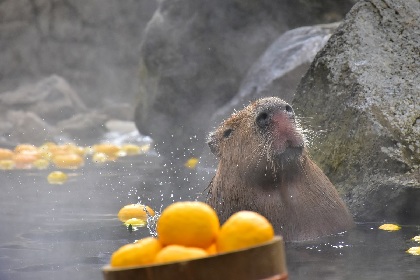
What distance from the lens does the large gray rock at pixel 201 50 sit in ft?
32.6

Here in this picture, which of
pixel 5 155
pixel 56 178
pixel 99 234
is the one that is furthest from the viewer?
pixel 5 155

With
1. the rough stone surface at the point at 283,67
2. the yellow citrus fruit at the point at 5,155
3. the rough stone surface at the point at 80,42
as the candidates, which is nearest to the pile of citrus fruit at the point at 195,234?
the rough stone surface at the point at 283,67

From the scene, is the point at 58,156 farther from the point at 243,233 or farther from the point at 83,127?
the point at 243,233

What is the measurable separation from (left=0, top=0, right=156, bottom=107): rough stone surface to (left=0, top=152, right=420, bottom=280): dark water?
8.69m

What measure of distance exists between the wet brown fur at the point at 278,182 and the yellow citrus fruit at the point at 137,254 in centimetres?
196

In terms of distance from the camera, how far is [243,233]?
250cm

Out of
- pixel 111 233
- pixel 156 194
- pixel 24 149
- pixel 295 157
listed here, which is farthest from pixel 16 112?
pixel 295 157

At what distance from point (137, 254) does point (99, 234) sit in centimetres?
281

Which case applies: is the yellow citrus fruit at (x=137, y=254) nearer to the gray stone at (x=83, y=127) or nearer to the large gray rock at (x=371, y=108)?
the large gray rock at (x=371, y=108)

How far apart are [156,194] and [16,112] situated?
7.78m

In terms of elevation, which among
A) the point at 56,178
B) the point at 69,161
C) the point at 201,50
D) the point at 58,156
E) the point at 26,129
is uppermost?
the point at 26,129

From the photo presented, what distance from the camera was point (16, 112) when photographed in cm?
1409

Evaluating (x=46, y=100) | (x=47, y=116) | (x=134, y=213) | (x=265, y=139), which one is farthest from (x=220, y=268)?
(x=46, y=100)

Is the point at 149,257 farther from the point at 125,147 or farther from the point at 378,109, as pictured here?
the point at 125,147
